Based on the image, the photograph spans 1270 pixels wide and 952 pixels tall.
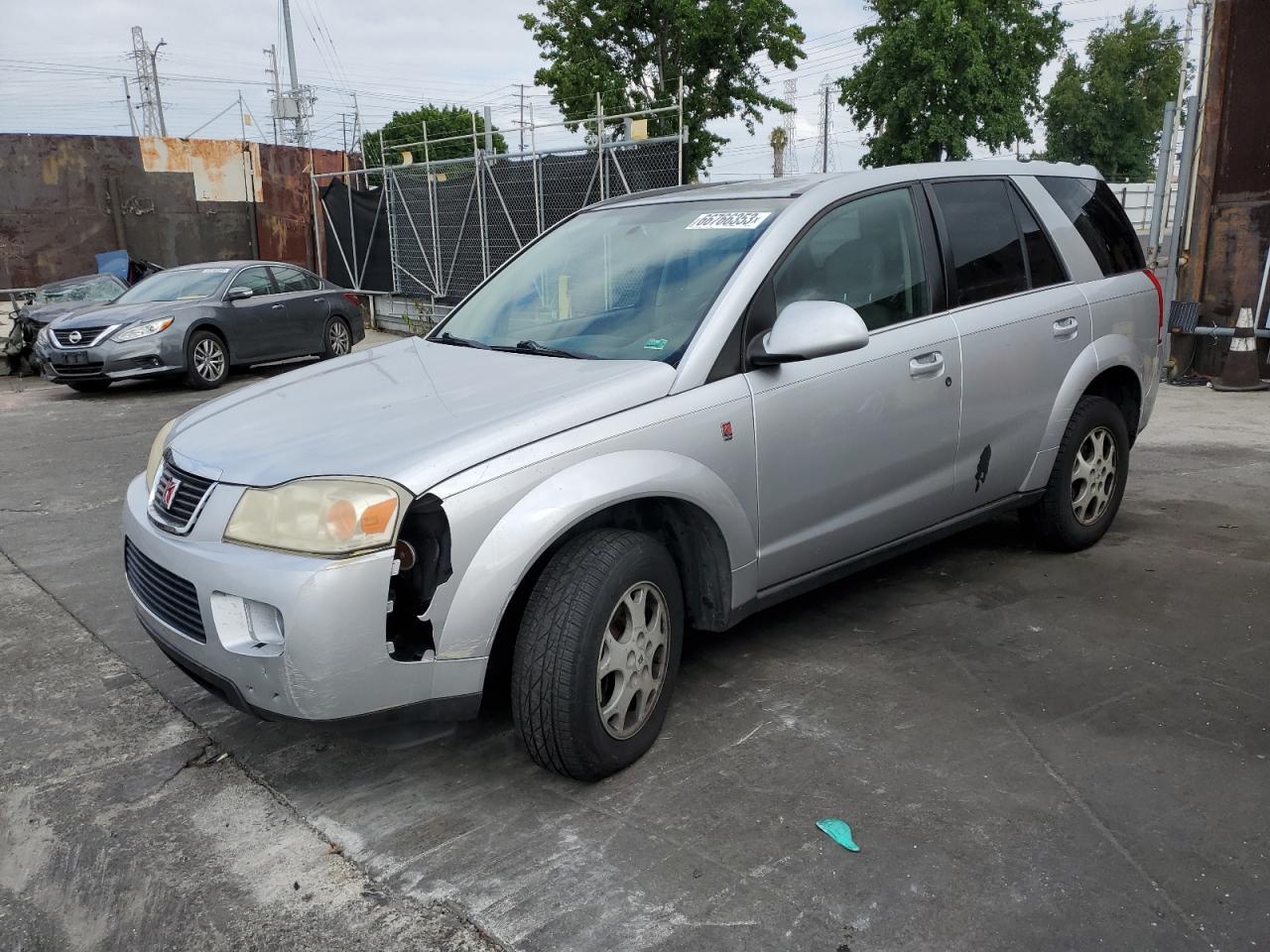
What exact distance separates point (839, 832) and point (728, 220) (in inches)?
84.9

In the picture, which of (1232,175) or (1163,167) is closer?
(1232,175)

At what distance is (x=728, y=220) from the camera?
12.8 feet

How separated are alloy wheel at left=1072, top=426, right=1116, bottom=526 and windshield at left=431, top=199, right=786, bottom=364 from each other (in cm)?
211

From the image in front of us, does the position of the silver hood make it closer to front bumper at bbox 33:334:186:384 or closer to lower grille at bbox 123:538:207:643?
lower grille at bbox 123:538:207:643

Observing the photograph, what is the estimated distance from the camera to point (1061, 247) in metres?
4.83

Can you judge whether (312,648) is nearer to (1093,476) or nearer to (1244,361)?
(1093,476)

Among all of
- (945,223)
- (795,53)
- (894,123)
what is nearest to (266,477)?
(945,223)

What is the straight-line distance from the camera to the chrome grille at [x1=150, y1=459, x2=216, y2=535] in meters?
3.06

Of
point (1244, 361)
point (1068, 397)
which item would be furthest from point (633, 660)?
point (1244, 361)

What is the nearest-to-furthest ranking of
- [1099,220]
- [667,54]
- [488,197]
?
[1099,220] < [488,197] < [667,54]

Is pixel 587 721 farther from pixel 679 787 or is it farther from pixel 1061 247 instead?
pixel 1061 247

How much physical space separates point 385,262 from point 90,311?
6.05m

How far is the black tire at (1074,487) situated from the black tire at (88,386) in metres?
11.0

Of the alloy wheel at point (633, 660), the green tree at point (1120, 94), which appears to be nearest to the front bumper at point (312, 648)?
the alloy wheel at point (633, 660)
